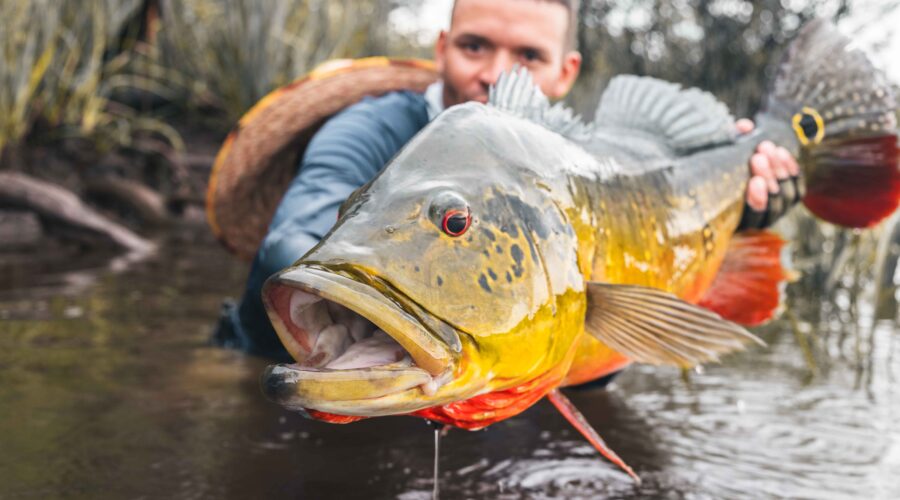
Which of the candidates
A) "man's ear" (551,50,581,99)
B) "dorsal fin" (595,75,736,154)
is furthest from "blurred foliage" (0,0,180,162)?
"dorsal fin" (595,75,736,154)

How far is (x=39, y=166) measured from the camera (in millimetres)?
8109

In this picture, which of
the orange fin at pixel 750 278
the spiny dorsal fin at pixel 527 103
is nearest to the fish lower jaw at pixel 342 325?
the spiny dorsal fin at pixel 527 103

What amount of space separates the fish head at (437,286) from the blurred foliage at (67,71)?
6557 mm

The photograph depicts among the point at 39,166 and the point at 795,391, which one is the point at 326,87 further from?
the point at 39,166

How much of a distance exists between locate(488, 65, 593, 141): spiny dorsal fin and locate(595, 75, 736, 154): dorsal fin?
1.00 feet

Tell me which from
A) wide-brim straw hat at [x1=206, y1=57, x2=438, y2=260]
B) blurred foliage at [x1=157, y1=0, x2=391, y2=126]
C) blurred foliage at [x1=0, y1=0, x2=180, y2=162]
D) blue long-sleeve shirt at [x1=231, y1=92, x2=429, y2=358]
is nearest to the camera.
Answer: blue long-sleeve shirt at [x1=231, y1=92, x2=429, y2=358]

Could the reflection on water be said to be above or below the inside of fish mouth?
below

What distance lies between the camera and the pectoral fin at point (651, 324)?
1676mm

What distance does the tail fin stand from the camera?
8.86 ft

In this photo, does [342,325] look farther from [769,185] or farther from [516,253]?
[769,185]

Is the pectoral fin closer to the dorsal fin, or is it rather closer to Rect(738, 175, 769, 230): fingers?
the dorsal fin

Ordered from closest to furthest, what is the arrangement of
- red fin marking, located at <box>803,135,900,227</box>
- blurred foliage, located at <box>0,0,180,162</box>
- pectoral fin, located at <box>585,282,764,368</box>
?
pectoral fin, located at <box>585,282,764,368</box> < red fin marking, located at <box>803,135,900,227</box> < blurred foliage, located at <box>0,0,180,162</box>

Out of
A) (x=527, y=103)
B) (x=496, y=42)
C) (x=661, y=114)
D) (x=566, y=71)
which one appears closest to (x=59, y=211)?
(x=566, y=71)

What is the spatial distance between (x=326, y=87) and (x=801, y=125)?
1.75 metres
